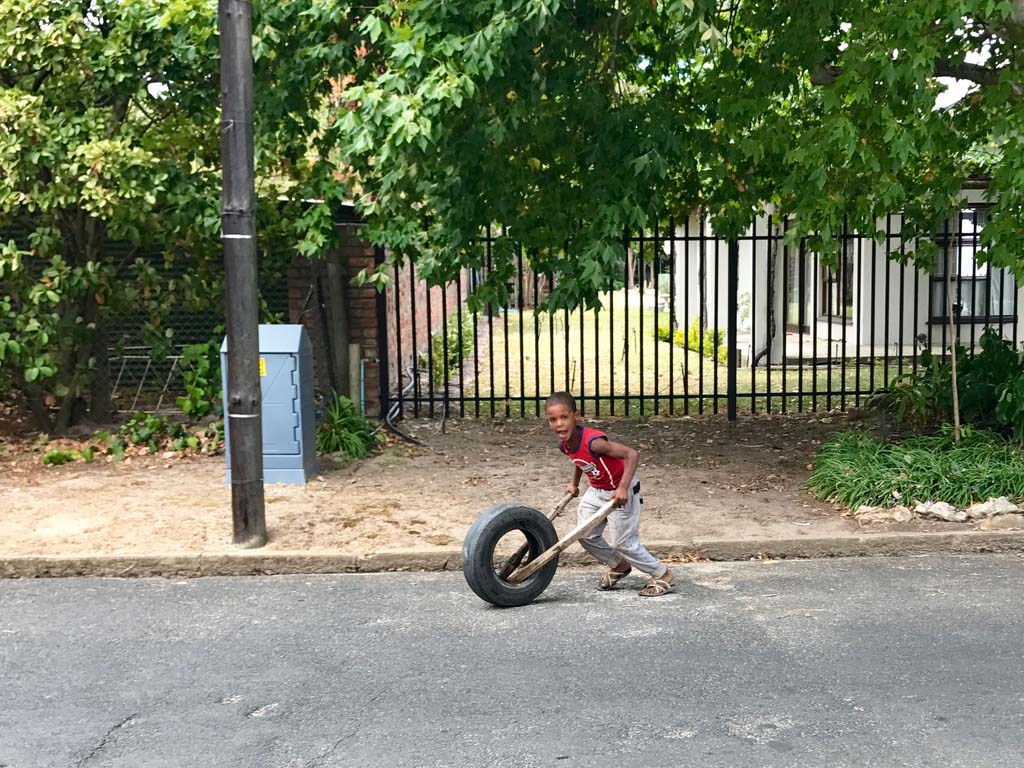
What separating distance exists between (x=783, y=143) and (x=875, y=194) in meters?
0.80

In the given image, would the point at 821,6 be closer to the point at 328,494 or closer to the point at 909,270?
the point at 328,494

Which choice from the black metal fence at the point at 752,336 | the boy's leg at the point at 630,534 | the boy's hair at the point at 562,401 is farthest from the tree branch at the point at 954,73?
the boy's leg at the point at 630,534

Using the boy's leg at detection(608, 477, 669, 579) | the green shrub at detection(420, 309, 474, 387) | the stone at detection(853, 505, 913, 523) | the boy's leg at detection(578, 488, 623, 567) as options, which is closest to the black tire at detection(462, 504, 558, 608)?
the boy's leg at detection(578, 488, 623, 567)

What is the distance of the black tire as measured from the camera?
5.68 metres

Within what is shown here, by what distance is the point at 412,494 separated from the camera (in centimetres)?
841

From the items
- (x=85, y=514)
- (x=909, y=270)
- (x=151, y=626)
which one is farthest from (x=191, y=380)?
(x=909, y=270)

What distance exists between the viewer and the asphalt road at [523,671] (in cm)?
411

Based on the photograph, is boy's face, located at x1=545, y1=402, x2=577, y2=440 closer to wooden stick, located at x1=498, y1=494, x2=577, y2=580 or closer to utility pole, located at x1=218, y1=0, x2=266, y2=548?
wooden stick, located at x1=498, y1=494, x2=577, y2=580

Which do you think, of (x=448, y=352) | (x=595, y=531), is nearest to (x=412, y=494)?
(x=595, y=531)

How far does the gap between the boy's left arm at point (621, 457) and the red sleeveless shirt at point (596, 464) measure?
0.14 ft

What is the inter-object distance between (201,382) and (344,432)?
70.2 inches

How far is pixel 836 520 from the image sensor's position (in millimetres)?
7488

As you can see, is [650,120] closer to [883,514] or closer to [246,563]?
[883,514]

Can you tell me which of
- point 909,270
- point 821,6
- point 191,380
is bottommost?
point 191,380
